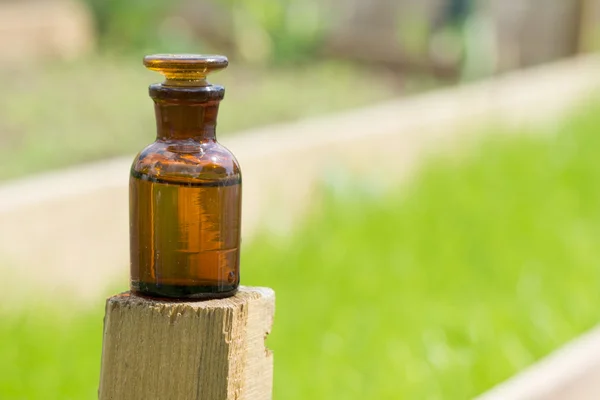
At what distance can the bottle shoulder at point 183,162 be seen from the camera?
1.05m

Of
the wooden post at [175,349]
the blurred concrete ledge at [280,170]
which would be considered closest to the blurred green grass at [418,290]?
the blurred concrete ledge at [280,170]

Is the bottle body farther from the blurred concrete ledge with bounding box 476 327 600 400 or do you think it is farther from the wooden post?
the blurred concrete ledge with bounding box 476 327 600 400

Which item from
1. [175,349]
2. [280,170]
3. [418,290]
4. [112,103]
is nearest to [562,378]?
[418,290]

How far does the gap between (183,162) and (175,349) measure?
19 cm

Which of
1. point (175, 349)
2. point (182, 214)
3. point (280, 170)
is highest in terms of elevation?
point (182, 214)

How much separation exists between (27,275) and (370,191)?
1.42m

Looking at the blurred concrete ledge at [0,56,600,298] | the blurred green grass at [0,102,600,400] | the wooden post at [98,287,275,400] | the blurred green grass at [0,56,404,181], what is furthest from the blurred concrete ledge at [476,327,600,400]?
the blurred green grass at [0,56,404,181]

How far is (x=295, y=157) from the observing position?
3.68 m

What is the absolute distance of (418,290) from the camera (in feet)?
9.57

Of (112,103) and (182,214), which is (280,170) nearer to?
(112,103)

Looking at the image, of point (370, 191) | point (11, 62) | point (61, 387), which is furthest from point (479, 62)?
point (61, 387)

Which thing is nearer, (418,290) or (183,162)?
(183,162)

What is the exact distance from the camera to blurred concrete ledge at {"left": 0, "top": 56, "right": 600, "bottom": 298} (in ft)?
9.43

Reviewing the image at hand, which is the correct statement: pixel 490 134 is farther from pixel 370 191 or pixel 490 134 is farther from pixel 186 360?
pixel 186 360
